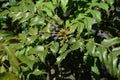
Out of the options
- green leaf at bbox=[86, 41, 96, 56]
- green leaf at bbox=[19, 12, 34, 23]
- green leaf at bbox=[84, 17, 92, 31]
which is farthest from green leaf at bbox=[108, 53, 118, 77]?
green leaf at bbox=[19, 12, 34, 23]

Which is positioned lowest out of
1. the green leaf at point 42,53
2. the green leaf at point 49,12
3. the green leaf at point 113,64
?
the green leaf at point 113,64

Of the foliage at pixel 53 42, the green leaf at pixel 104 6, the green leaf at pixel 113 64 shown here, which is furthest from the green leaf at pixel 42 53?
the green leaf at pixel 104 6

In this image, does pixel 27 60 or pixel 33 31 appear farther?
pixel 33 31

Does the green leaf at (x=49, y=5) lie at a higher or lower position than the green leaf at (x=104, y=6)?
higher

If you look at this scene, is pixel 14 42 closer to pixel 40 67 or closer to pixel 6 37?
pixel 6 37

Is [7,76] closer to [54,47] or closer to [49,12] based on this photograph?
[54,47]

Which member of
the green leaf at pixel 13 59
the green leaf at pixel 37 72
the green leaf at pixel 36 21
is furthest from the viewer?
the green leaf at pixel 36 21

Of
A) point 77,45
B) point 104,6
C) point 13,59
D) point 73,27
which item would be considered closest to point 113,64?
point 77,45

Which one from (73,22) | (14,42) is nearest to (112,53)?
(73,22)

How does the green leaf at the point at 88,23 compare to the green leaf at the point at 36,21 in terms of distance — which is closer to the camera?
the green leaf at the point at 88,23

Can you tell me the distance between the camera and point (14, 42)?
1894 mm

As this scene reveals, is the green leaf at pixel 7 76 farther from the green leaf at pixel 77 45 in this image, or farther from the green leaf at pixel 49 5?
the green leaf at pixel 49 5

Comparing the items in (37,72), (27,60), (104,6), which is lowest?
(37,72)

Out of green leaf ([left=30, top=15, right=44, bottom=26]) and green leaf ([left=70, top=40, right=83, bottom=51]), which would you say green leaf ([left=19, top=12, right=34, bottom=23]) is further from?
green leaf ([left=70, top=40, right=83, bottom=51])
